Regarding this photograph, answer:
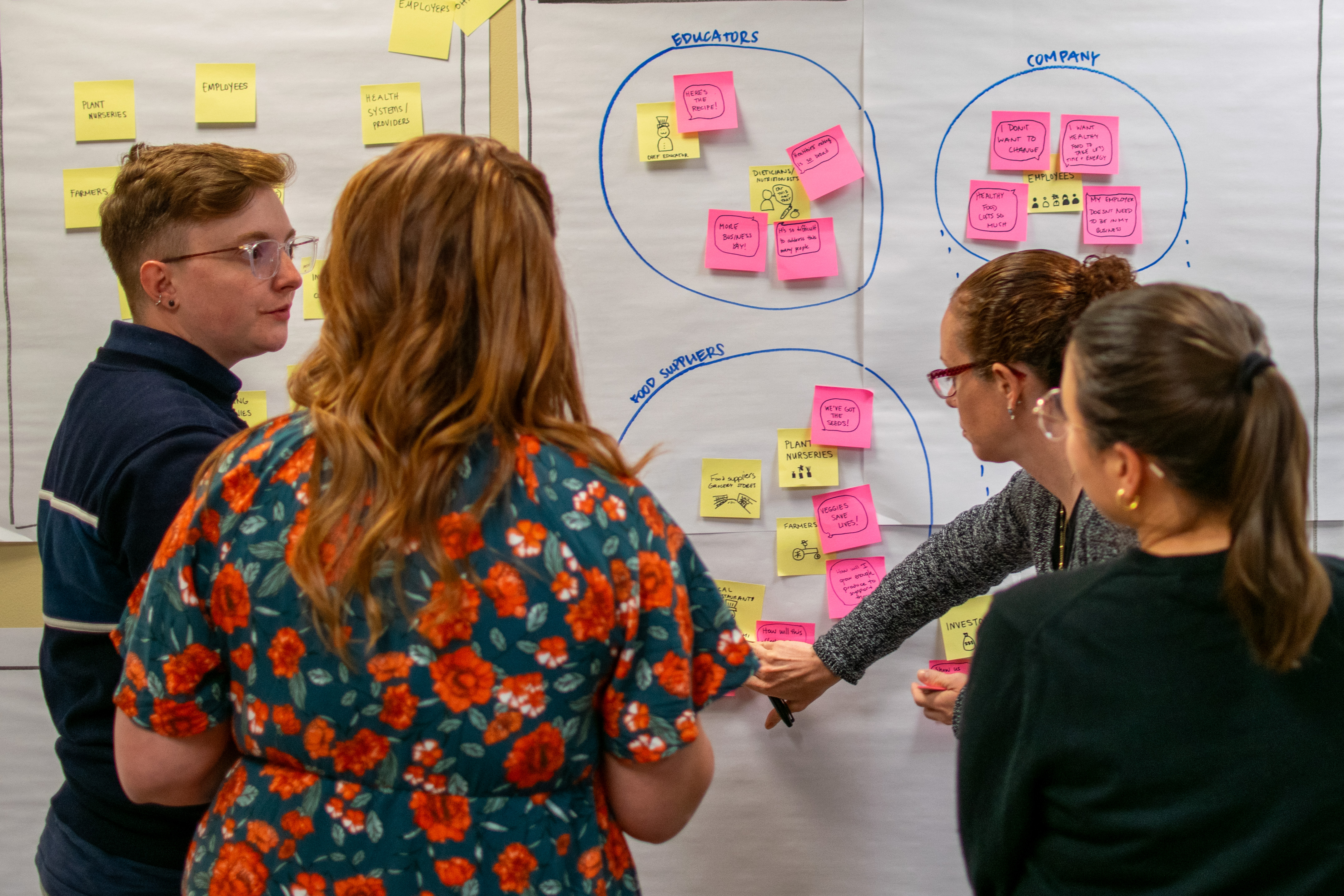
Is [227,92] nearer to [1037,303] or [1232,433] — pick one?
[1037,303]

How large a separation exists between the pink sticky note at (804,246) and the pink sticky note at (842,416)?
199 millimetres

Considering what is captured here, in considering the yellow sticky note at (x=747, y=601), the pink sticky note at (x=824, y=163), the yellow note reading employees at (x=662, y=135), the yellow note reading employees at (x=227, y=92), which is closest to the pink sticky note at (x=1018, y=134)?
the pink sticky note at (x=824, y=163)

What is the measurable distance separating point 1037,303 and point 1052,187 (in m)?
0.46

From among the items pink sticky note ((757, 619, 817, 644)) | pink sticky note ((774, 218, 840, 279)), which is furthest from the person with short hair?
pink sticky note ((757, 619, 817, 644))

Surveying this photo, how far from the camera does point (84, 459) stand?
40.9 inches

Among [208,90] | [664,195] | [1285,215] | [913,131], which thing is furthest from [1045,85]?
[208,90]

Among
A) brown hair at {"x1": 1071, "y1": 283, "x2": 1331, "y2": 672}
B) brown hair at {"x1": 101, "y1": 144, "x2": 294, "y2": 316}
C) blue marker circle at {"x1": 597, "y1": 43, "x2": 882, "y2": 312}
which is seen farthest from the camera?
blue marker circle at {"x1": 597, "y1": 43, "x2": 882, "y2": 312}

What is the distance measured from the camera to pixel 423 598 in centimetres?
74

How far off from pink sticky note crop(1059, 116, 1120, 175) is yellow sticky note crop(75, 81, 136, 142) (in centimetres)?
156

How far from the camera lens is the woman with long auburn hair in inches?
29.1

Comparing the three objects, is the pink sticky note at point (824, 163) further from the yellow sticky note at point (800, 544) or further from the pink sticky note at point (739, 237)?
the yellow sticky note at point (800, 544)

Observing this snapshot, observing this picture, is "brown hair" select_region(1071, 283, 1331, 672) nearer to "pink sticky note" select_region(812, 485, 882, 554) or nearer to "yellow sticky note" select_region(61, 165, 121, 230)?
"pink sticky note" select_region(812, 485, 882, 554)

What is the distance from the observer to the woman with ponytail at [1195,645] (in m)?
0.72

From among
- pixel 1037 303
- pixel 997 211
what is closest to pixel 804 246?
pixel 997 211
